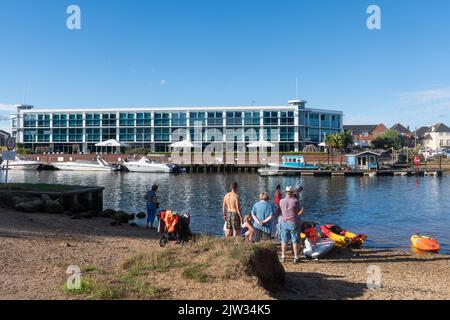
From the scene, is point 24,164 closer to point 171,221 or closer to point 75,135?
point 75,135

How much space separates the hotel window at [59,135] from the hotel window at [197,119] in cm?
3285

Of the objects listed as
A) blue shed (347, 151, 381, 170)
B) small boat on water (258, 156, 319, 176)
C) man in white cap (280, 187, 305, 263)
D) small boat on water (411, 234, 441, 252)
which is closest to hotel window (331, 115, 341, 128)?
blue shed (347, 151, 381, 170)

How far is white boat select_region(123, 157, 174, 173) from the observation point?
261 ft

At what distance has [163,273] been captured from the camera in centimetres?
877

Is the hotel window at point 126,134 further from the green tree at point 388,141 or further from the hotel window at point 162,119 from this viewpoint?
the green tree at point 388,141

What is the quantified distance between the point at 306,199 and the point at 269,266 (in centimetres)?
3121

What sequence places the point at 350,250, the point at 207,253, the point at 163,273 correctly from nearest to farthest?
the point at 163,273
the point at 207,253
the point at 350,250

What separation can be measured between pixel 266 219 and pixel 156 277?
524 centimetres

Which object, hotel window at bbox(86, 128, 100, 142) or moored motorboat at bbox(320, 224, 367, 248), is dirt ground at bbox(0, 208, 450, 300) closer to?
moored motorboat at bbox(320, 224, 367, 248)

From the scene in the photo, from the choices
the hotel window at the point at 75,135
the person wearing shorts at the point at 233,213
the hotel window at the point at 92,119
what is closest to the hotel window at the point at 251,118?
the hotel window at the point at 92,119

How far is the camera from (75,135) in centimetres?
11700

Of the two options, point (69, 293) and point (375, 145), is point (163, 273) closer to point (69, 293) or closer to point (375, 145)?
point (69, 293)
